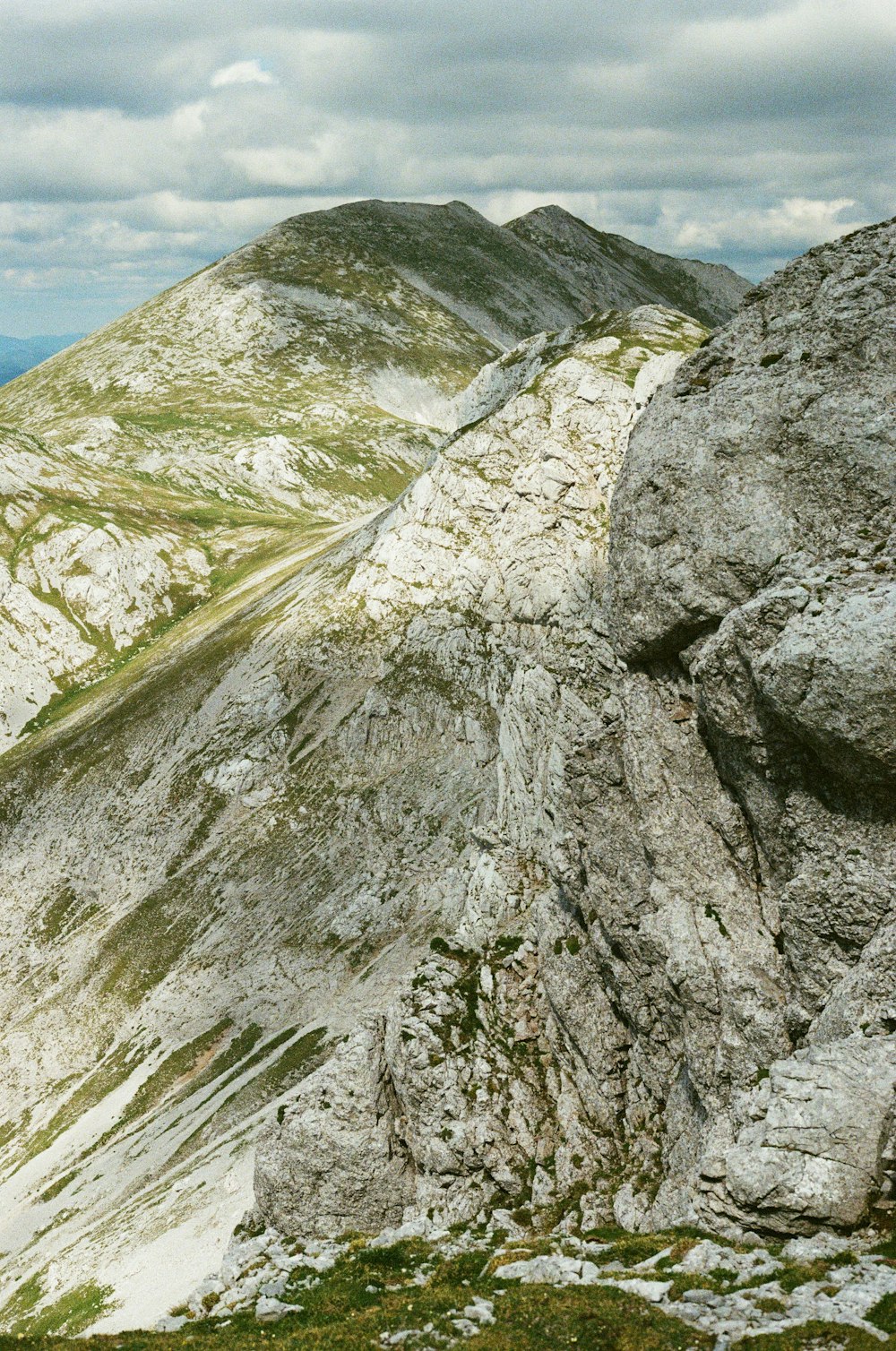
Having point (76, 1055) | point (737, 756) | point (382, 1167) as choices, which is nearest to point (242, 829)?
point (76, 1055)

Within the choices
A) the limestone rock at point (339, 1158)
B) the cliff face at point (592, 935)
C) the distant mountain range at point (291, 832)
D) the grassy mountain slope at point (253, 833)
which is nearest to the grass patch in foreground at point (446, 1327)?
the cliff face at point (592, 935)

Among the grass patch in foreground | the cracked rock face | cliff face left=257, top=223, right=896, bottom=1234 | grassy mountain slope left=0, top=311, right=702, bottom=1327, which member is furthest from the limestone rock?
the cracked rock face

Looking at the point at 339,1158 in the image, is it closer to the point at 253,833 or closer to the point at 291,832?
the point at 291,832

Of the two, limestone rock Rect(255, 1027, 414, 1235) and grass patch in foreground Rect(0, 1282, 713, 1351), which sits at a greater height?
grass patch in foreground Rect(0, 1282, 713, 1351)

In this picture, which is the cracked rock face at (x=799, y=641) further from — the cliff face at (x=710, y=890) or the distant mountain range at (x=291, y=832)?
the distant mountain range at (x=291, y=832)

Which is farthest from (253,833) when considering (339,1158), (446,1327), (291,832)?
(446,1327)

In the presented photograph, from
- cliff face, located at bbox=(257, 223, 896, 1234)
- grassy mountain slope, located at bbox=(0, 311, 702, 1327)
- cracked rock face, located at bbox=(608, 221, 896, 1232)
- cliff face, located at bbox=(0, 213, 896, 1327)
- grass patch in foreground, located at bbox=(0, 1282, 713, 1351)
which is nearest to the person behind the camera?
grass patch in foreground, located at bbox=(0, 1282, 713, 1351)

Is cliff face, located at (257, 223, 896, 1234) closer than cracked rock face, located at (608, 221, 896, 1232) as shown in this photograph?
No

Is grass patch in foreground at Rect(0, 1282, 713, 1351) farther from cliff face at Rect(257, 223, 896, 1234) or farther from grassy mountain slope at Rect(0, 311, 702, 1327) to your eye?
grassy mountain slope at Rect(0, 311, 702, 1327)

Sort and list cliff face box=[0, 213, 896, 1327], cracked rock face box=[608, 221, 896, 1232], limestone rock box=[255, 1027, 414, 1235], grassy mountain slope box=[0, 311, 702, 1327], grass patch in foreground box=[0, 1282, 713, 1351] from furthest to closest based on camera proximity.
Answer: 1. grassy mountain slope box=[0, 311, 702, 1327]
2. limestone rock box=[255, 1027, 414, 1235]
3. cliff face box=[0, 213, 896, 1327]
4. cracked rock face box=[608, 221, 896, 1232]
5. grass patch in foreground box=[0, 1282, 713, 1351]

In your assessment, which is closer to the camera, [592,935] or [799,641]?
[799,641]
